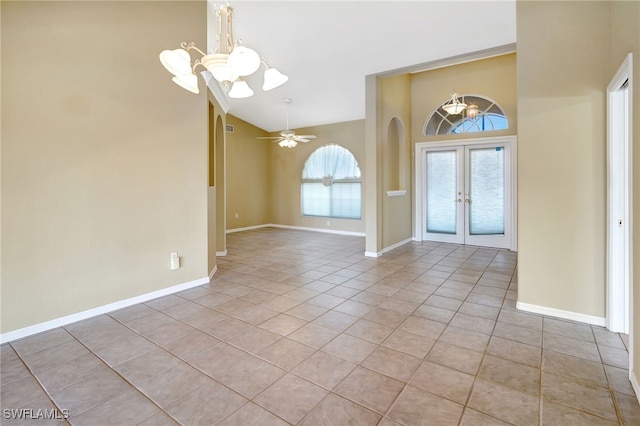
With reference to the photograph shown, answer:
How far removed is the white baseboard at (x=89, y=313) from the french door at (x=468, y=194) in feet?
16.6

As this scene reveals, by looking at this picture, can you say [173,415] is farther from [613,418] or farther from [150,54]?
[150,54]

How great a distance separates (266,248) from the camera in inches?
246

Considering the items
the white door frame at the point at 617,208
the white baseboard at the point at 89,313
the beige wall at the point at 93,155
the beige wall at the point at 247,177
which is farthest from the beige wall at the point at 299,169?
the white door frame at the point at 617,208

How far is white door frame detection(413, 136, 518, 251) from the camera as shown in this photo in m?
5.64

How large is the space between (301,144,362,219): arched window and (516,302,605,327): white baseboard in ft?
16.5

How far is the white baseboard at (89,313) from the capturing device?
2488 millimetres

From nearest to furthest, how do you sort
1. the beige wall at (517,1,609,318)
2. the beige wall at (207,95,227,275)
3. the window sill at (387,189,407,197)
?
the beige wall at (517,1,609,318)
the beige wall at (207,95,227,275)
the window sill at (387,189,407,197)

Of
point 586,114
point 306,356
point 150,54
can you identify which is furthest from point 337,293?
point 150,54

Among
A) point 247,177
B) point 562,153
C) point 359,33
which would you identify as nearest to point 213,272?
point 359,33

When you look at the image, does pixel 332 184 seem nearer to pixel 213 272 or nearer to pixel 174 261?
pixel 213 272

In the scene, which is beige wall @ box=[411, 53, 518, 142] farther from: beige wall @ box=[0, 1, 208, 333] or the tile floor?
beige wall @ box=[0, 1, 208, 333]

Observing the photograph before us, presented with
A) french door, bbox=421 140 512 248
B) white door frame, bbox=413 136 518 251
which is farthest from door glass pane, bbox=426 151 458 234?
white door frame, bbox=413 136 518 251

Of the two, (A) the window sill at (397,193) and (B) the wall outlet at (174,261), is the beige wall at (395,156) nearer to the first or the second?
(A) the window sill at (397,193)

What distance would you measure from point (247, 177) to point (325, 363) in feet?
24.1
